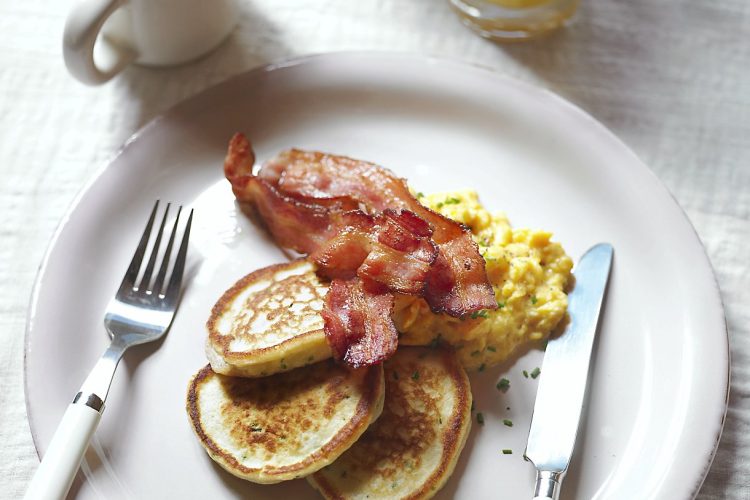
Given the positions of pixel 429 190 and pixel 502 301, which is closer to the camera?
pixel 502 301

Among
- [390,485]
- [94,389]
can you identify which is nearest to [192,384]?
[94,389]

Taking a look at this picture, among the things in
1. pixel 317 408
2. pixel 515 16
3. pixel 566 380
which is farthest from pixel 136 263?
pixel 515 16

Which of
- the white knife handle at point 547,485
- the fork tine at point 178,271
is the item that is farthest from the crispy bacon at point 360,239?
the white knife handle at point 547,485

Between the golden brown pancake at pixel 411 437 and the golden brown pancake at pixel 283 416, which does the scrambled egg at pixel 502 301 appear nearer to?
the golden brown pancake at pixel 411 437

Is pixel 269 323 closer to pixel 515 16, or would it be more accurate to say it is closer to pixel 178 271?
pixel 178 271

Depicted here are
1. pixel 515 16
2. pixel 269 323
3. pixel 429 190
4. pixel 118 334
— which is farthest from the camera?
pixel 515 16
